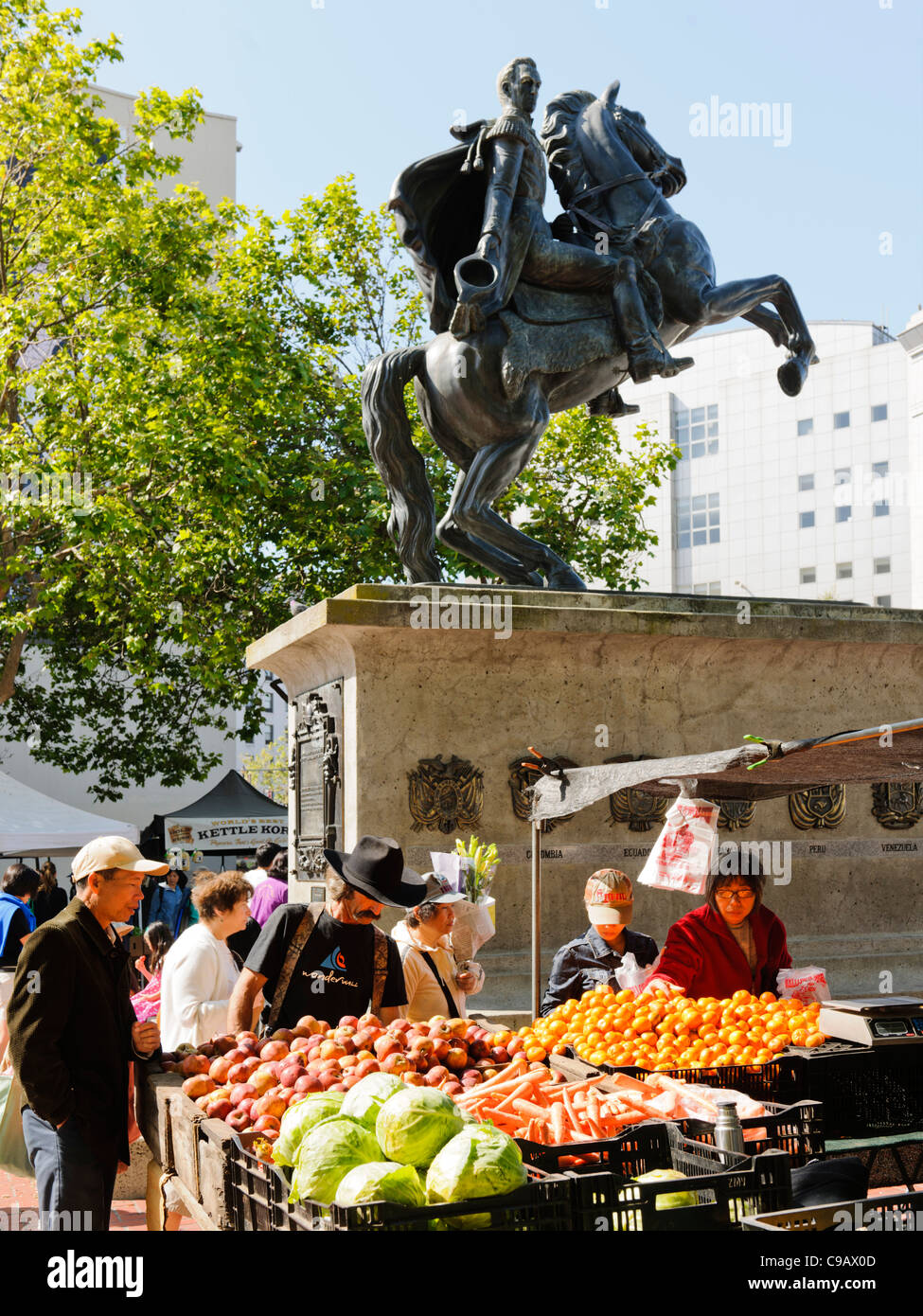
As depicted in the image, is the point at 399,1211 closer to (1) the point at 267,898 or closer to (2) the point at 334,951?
(2) the point at 334,951

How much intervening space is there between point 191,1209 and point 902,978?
6.51m

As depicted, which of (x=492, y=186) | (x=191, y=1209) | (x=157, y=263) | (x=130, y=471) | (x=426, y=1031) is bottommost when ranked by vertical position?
(x=191, y=1209)

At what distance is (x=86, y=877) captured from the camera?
189 inches

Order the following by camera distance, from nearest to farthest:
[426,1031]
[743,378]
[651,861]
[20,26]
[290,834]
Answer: [426,1031] → [651,861] → [290,834] → [20,26] → [743,378]

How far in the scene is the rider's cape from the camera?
909 centimetres

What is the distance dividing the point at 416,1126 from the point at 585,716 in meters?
5.86

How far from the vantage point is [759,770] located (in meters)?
6.43

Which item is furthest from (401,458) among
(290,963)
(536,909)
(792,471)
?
(792,471)

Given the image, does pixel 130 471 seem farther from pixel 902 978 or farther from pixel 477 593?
pixel 902 978

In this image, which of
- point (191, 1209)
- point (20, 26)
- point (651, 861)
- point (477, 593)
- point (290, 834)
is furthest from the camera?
point (20, 26)

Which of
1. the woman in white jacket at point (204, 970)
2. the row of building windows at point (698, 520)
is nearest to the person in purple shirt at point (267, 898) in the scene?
the woman in white jacket at point (204, 970)

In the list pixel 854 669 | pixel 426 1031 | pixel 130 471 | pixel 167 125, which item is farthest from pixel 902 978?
pixel 167 125

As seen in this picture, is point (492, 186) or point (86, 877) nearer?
point (86, 877)

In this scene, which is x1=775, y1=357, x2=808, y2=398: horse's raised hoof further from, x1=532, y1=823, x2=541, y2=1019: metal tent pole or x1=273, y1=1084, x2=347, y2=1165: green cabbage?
x1=273, y1=1084, x2=347, y2=1165: green cabbage
